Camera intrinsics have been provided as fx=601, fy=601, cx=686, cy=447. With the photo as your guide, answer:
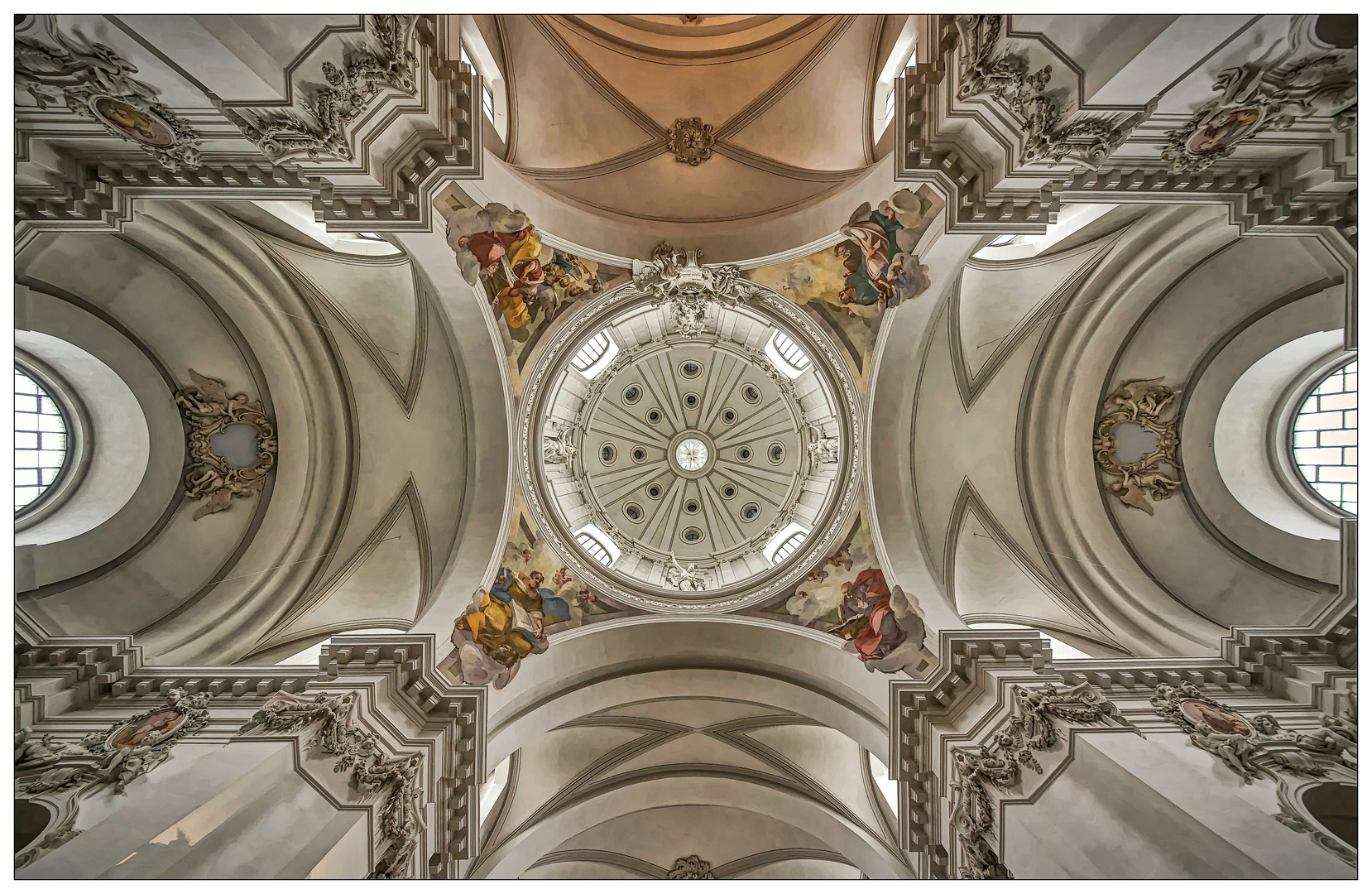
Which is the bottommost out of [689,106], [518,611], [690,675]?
[690,675]

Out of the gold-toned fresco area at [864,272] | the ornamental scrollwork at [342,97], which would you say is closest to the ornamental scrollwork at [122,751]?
the ornamental scrollwork at [342,97]

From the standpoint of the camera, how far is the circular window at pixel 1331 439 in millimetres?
10305

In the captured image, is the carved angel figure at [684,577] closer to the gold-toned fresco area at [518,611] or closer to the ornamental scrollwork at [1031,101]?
the gold-toned fresco area at [518,611]

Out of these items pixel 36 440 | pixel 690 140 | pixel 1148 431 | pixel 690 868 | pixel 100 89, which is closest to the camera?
pixel 100 89

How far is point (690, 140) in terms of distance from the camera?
1210 centimetres

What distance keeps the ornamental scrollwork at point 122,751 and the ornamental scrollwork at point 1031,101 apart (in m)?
12.1

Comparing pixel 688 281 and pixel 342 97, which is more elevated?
pixel 342 97

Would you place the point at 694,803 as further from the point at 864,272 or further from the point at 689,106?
the point at 689,106

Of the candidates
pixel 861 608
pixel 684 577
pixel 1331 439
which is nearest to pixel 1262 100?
pixel 1331 439

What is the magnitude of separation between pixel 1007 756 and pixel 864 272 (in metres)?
8.32

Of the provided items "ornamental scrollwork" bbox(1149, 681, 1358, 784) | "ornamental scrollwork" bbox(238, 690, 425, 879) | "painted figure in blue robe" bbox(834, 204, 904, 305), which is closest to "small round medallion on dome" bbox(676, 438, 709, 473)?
"painted figure in blue robe" bbox(834, 204, 904, 305)

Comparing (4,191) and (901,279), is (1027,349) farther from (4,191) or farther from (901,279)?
(4,191)

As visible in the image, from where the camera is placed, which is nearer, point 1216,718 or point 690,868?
point 1216,718

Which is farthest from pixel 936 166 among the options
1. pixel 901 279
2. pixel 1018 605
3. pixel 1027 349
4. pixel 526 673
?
pixel 526 673
